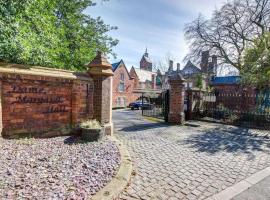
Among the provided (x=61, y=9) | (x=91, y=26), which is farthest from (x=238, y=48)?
(x=61, y=9)

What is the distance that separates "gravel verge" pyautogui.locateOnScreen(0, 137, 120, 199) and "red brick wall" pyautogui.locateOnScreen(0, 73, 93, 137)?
474mm

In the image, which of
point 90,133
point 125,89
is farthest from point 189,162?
point 125,89

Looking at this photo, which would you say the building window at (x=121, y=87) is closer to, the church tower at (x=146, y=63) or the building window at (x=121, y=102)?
the building window at (x=121, y=102)

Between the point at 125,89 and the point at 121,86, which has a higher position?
the point at 121,86

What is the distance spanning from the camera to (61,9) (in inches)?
467

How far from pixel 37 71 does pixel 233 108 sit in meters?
11.1

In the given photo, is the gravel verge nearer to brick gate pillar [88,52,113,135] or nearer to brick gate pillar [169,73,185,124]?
brick gate pillar [88,52,113,135]

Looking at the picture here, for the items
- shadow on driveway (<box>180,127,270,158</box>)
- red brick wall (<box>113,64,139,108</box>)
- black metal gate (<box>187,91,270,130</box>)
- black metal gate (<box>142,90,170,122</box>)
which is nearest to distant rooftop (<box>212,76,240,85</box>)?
black metal gate (<box>142,90,170,122</box>)

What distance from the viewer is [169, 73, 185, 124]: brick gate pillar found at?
10109 millimetres

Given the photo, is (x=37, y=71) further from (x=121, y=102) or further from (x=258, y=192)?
(x=121, y=102)

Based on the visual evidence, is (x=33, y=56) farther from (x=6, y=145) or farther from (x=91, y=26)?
(x=91, y=26)

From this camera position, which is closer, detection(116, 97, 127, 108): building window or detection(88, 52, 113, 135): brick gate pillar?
detection(88, 52, 113, 135): brick gate pillar

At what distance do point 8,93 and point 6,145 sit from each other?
1195mm

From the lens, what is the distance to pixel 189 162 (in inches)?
186
